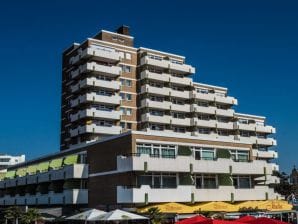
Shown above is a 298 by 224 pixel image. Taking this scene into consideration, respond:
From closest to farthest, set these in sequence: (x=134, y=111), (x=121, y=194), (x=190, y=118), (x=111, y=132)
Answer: (x=121, y=194) < (x=111, y=132) < (x=134, y=111) < (x=190, y=118)

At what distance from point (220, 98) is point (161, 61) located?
54.1 ft

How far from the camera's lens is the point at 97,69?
78.2 meters

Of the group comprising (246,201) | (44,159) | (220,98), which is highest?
(220,98)

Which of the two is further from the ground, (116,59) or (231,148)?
(116,59)

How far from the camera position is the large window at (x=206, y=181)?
51250mm

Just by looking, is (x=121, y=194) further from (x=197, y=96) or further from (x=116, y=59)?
(x=197, y=96)

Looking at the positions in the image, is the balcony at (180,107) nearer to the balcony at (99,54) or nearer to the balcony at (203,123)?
the balcony at (203,123)

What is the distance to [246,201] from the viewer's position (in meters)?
53.7

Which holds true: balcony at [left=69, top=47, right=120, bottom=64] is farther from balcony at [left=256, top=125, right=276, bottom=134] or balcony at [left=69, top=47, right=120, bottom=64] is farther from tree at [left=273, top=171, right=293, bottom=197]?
tree at [left=273, top=171, right=293, bottom=197]

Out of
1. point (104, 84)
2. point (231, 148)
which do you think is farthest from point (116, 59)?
point (231, 148)

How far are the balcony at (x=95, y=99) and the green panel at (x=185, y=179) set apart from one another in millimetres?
30854

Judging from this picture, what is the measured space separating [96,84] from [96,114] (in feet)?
15.9

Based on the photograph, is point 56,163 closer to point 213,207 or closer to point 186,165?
point 186,165

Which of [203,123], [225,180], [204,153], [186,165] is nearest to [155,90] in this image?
[203,123]
